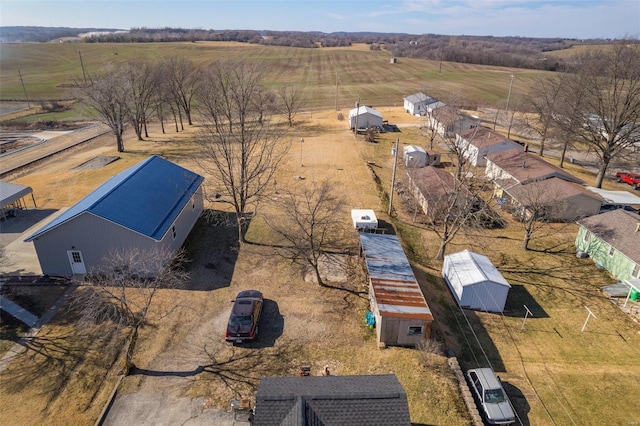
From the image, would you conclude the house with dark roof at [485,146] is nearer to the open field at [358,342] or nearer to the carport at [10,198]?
the open field at [358,342]

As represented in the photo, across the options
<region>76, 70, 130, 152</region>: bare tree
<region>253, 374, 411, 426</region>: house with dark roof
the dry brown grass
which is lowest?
the dry brown grass

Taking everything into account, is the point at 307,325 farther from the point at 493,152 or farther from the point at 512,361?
the point at 493,152

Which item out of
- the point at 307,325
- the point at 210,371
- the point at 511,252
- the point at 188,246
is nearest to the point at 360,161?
the point at 511,252

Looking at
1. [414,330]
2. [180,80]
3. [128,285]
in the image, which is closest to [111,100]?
[180,80]

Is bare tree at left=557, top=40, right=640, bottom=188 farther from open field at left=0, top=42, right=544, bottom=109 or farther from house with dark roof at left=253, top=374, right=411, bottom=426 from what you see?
house with dark roof at left=253, top=374, right=411, bottom=426

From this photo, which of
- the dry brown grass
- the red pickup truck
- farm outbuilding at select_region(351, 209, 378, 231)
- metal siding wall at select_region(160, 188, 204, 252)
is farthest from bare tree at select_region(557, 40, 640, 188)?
metal siding wall at select_region(160, 188, 204, 252)

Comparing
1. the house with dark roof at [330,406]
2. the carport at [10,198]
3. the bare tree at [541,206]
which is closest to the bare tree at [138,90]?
the carport at [10,198]
